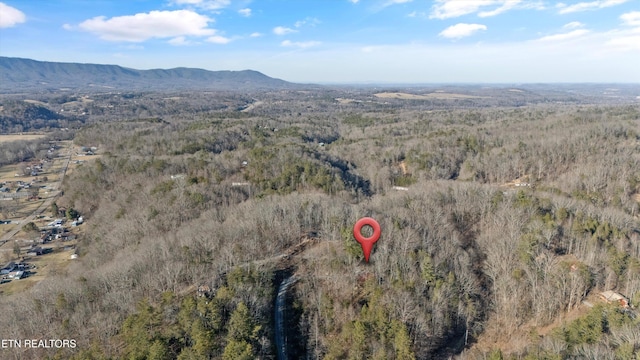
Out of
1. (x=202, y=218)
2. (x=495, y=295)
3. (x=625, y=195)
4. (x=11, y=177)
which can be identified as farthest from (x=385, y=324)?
(x=11, y=177)

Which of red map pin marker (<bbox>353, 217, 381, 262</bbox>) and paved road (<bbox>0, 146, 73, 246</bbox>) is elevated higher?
red map pin marker (<bbox>353, 217, 381, 262</bbox>)

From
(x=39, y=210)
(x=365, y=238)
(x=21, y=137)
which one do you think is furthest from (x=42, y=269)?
(x=21, y=137)

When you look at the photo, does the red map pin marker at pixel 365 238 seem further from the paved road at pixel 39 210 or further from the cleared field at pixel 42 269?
the paved road at pixel 39 210

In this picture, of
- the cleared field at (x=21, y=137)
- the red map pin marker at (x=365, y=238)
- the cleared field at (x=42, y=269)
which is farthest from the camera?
the cleared field at (x=21, y=137)

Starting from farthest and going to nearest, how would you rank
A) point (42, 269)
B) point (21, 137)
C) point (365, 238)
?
point (21, 137), point (42, 269), point (365, 238)

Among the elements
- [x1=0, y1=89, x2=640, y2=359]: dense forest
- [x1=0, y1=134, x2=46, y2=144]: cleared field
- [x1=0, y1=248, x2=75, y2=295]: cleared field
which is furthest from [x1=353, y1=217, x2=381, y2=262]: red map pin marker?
[x1=0, y1=134, x2=46, y2=144]: cleared field

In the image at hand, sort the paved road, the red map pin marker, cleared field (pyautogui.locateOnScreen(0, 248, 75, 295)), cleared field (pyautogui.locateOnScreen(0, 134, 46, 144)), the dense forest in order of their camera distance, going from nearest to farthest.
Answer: the dense forest
the red map pin marker
cleared field (pyautogui.locateOnScreen(0, 248, 75, 295))
the paved road
cleared field (pyautogui.locateOnScreen(0, 134, 46, 144))

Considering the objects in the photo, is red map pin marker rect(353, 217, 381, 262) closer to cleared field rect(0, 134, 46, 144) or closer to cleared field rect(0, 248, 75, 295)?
cleared field rect(0, 248, 75, 295)

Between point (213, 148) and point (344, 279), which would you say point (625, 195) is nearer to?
point (344, 279)

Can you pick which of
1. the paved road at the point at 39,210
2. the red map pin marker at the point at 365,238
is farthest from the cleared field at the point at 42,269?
the red map pin marker at the point at 365,238

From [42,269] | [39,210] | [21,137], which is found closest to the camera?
[42,269]

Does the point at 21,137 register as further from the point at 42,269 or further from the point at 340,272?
the point at 340,272
